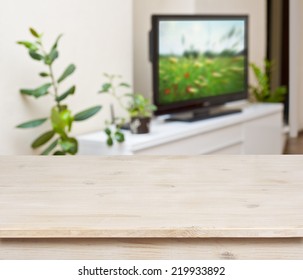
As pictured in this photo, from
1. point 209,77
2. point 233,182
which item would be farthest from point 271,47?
point 233,182

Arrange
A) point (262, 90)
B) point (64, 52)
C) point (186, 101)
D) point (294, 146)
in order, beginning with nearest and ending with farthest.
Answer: point (64, 52)
point (186, 101)
point (262, 90)
point (294, 146)

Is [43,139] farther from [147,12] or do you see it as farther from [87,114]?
[147,12]

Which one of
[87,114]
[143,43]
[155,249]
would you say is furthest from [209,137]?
[155,249]

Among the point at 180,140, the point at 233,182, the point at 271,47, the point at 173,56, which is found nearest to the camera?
the point at 233,182

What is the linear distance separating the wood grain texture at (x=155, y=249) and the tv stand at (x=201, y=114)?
3485 millimetres

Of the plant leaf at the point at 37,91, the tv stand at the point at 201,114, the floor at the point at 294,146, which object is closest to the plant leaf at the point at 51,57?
the plant leaf at the point at 37,91

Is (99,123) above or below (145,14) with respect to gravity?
below

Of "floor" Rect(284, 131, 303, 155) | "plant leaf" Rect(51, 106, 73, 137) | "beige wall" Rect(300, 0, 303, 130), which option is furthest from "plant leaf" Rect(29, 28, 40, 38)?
"beige wall" Rect(300, 0, 303, 130)

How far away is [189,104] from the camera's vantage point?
190 inches

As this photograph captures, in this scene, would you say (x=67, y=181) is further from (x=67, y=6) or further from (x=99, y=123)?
(x=99, y=123)

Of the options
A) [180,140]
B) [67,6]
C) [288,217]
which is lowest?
[180,140]

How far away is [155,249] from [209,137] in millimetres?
3533

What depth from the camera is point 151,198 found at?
4.12ft

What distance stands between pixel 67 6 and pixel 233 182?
8.67 ft
